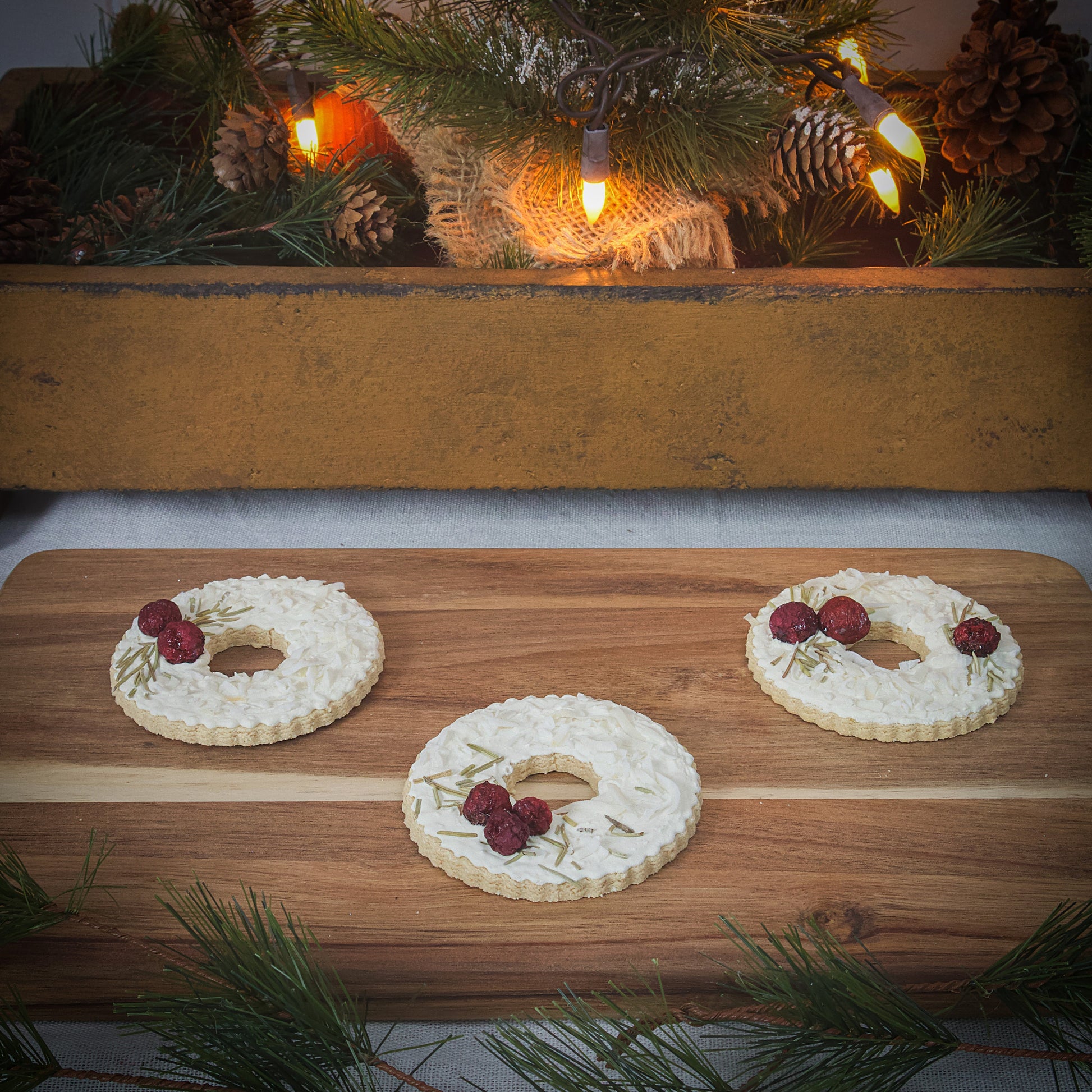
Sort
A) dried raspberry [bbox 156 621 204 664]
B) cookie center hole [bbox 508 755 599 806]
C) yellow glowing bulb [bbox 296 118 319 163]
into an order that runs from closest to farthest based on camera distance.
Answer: cookie center hole [bbox 508 755 599 806], dried raspberry [bbox 156 621 204 664], yellow glowing bulb [bbox 296 118 319 163]

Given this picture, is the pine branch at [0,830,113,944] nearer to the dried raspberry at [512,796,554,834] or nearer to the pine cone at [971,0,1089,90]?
the dried raspberry at [512,796,554,834]

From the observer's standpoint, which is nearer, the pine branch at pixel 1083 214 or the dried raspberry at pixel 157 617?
the dried raspberry at pixel 157 617

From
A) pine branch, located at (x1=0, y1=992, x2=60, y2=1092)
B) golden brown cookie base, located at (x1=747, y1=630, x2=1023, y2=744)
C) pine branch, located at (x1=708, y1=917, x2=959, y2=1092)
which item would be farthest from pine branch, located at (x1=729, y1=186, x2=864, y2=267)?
pine branch, located at (x1=0, y1=992, x2=60, y2=1092)

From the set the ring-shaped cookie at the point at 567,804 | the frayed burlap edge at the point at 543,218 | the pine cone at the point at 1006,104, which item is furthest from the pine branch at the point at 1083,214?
the ring-shaped cookie at the point at 567,804

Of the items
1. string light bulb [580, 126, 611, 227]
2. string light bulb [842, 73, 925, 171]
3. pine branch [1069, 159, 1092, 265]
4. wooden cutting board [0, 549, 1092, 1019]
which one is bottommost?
wooden cutting board [0, 549, 1092, 1019]

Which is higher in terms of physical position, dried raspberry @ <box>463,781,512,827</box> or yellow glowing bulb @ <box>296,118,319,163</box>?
yellow glowing bulb @ <box>296,118,319,163</box>

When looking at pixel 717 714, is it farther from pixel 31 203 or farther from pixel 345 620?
pixel 31 203

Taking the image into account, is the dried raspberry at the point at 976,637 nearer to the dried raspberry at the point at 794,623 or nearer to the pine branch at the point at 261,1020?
the dried raspberry at the point at 794,623
